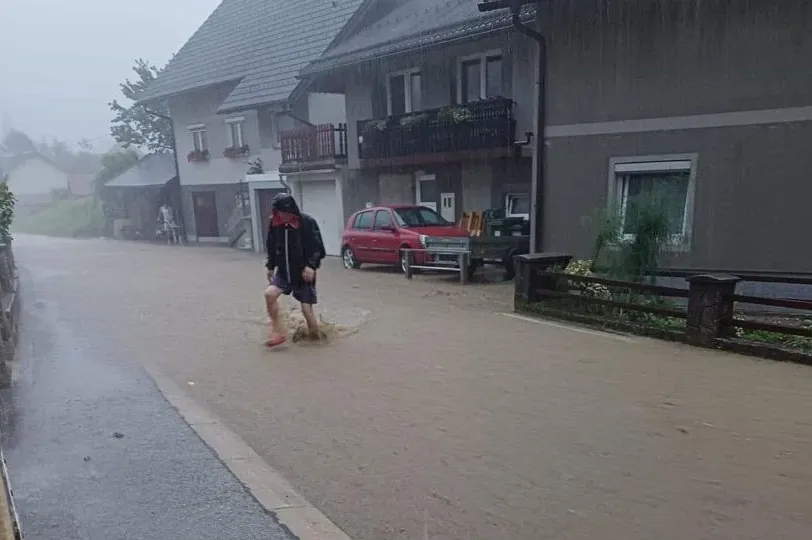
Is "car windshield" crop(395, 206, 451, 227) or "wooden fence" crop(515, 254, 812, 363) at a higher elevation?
"car windshield" crop(395, 206, 451, 227)

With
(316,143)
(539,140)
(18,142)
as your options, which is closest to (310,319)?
(539,140)

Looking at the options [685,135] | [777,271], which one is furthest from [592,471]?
[685,135]

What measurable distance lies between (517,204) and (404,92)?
4.89 m

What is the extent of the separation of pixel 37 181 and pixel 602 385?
77.3 meters

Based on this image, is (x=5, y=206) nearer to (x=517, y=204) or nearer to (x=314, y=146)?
(x=517, y=204)

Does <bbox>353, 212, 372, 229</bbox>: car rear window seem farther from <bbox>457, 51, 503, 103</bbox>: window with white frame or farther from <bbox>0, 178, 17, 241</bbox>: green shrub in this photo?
<bbox>0, 178, 17, 241</bbox>: green shrub

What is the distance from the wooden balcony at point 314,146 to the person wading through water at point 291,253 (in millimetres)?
11831

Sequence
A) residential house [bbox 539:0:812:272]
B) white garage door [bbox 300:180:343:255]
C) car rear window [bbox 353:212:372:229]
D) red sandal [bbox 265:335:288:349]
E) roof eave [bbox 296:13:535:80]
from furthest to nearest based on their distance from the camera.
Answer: white garage door [bbox 300:180:343:255], car rear window [bbox 353:212:372:229], roof eave [bbox 296:13:535:80], residential house [bbox 539:0:812:272], red sandal [bbox 265:335:288:349]

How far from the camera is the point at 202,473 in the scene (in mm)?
4023

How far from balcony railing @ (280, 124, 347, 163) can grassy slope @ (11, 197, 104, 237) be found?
23.1m

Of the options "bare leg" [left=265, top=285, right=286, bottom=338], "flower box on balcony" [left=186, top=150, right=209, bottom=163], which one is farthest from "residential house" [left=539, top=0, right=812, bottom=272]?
"flower box on balcony" [left=186, top=150, right=209, bottom=163]

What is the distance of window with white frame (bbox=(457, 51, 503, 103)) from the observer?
579 inches

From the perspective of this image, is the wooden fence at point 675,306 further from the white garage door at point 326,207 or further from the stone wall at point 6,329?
the white garage door at point 326,207

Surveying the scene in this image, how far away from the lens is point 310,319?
738 cm
